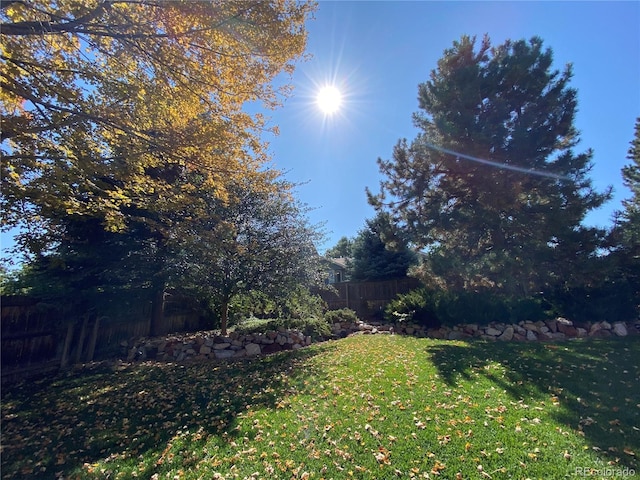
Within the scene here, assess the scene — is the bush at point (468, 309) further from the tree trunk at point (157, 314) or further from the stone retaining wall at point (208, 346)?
the tree trunk at point (157, 314)

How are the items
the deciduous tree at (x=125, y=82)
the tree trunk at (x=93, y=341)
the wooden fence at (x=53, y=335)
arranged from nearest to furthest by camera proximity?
the deciduous tree at (x=125, y=82), the wooden fence at (x=53, y=335), the tree trunk at (x=93, y=341)

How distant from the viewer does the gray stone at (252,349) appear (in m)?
8.61

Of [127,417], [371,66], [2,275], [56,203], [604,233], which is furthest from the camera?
[604,233]

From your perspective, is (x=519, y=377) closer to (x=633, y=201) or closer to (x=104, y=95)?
(x=104, y=95)

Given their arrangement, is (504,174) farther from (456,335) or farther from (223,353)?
(223,353)

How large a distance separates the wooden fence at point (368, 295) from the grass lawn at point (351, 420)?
8.25 m

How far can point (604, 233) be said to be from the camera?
9125 millimetres

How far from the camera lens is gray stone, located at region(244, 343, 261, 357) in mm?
8609

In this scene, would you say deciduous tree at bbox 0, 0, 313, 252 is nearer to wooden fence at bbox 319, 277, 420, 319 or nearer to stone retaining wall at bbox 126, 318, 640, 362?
stone retaining wall at bbox 126, 318, 640, 362

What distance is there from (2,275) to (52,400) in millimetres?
4951

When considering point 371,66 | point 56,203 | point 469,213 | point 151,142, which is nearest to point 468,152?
point 469,213

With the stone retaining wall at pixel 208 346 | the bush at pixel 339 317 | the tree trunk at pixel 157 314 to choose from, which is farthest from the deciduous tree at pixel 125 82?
the bush at pixel 339 317

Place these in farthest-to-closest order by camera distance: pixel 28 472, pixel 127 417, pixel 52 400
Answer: pixel 52 400 < pixel 127 417 < pixel 28 472

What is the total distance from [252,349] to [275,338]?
798mm
